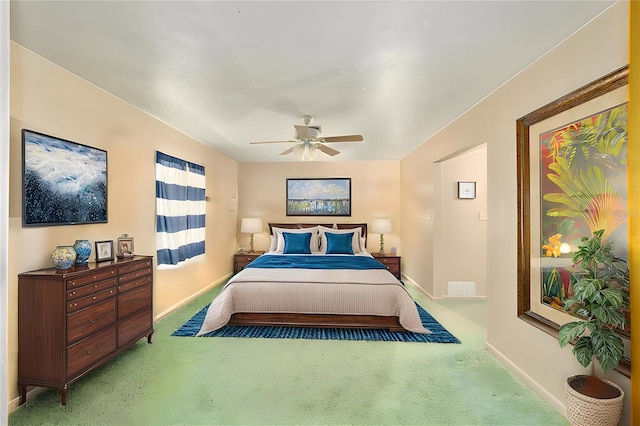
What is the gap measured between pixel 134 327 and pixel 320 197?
14.5 ft

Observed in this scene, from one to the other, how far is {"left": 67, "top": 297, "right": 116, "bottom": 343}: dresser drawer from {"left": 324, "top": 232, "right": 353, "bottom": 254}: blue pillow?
12.0 ft

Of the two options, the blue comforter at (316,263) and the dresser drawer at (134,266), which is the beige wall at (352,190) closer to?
the blue comforter at (316,263)

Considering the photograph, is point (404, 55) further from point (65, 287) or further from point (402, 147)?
point (402, 147)

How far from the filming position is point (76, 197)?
8.98ft

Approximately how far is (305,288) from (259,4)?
2.84 m

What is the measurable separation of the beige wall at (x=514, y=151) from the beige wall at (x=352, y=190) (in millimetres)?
2666

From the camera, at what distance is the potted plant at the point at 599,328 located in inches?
67.4

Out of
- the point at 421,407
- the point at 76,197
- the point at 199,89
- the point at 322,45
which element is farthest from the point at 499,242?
the point at 76,197

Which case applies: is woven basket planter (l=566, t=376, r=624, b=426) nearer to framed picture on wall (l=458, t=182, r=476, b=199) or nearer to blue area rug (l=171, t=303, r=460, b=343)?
blue area rug (l=171, t=303, r=460, b=343)

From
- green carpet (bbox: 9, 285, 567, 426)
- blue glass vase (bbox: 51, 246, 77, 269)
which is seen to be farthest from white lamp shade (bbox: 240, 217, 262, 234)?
blue glass vase (bbox: 51, 246, 77, 269)

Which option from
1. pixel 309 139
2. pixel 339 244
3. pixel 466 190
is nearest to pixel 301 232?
pixel 339 244

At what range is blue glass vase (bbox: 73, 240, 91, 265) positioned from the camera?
260cm

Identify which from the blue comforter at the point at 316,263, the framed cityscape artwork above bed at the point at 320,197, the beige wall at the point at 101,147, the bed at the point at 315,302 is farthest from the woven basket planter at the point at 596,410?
the framed cityscape artwork above bed at the point at 320,197

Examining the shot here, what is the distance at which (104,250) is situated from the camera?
118 inches
